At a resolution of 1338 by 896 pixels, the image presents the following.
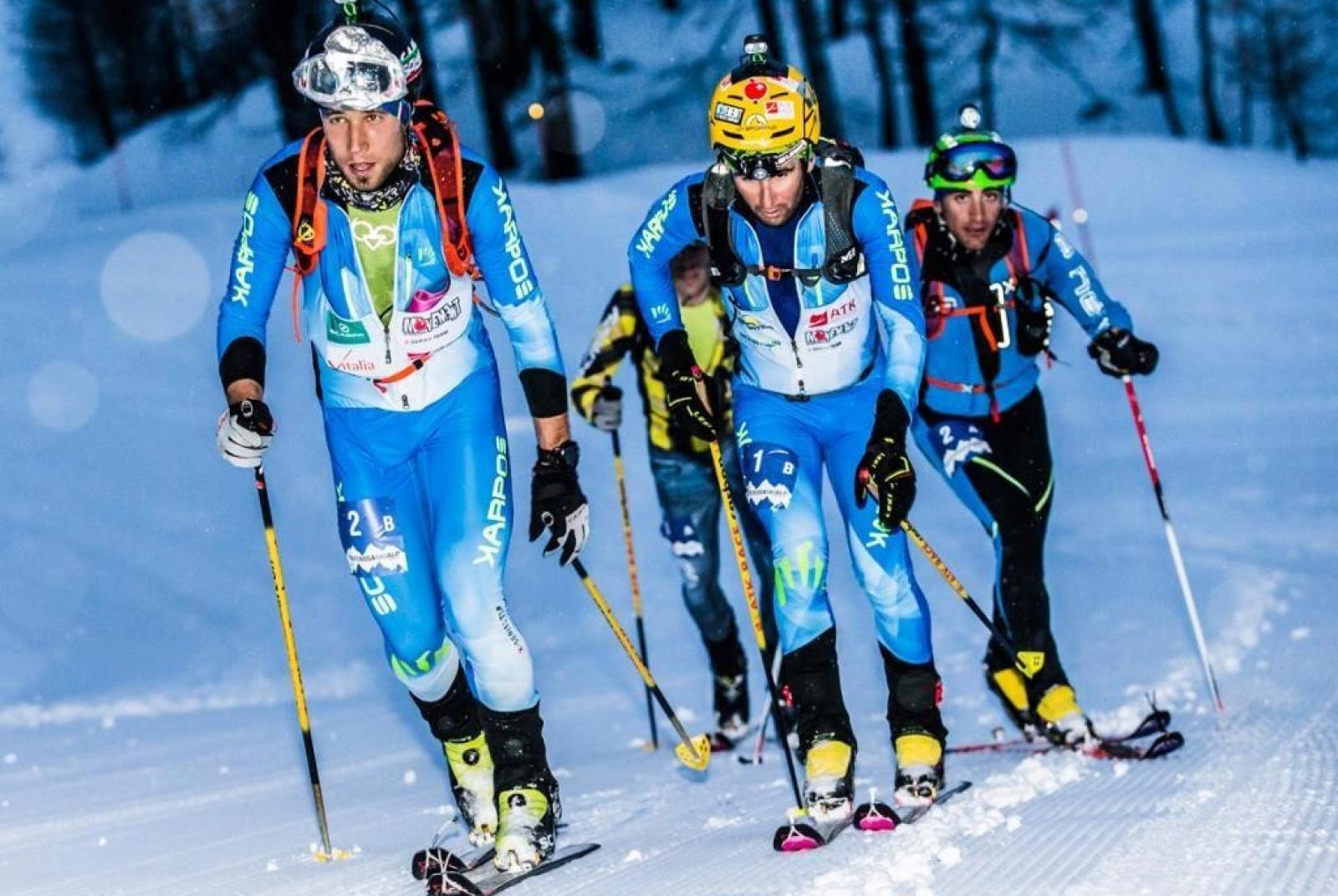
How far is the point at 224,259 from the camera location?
21.4 meters

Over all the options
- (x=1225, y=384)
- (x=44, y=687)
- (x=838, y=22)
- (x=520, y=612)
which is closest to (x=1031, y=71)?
(x=838, y=22)

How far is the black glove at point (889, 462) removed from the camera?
5035mm

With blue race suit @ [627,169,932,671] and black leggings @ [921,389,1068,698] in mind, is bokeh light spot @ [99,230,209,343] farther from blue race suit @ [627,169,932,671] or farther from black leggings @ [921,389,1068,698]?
blue race suit @ [627,169,932,671]

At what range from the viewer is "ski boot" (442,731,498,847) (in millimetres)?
A: 5082

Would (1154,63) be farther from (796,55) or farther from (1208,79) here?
(796,55)

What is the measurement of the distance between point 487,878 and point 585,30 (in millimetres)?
35462

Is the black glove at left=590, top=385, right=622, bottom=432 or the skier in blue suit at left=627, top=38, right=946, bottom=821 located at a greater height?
the skier in blue suit at left=627, top=38, right=946, bottom=821

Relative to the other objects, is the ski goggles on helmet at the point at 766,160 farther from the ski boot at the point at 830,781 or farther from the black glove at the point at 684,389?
the ski boot at the point at 830,781

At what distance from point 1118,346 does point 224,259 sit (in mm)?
16746

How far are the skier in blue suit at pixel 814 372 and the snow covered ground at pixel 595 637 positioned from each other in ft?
1.50

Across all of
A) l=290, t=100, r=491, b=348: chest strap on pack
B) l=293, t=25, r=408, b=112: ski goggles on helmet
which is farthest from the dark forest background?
l=293, t=25, r=408, b=112: ski goggles on helmet

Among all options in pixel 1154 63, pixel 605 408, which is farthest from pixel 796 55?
pixel 605 408

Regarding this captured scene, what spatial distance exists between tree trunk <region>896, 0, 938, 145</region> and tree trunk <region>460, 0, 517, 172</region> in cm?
951

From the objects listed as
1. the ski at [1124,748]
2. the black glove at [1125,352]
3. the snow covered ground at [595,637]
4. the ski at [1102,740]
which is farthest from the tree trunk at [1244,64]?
the ski at [1124,748]
